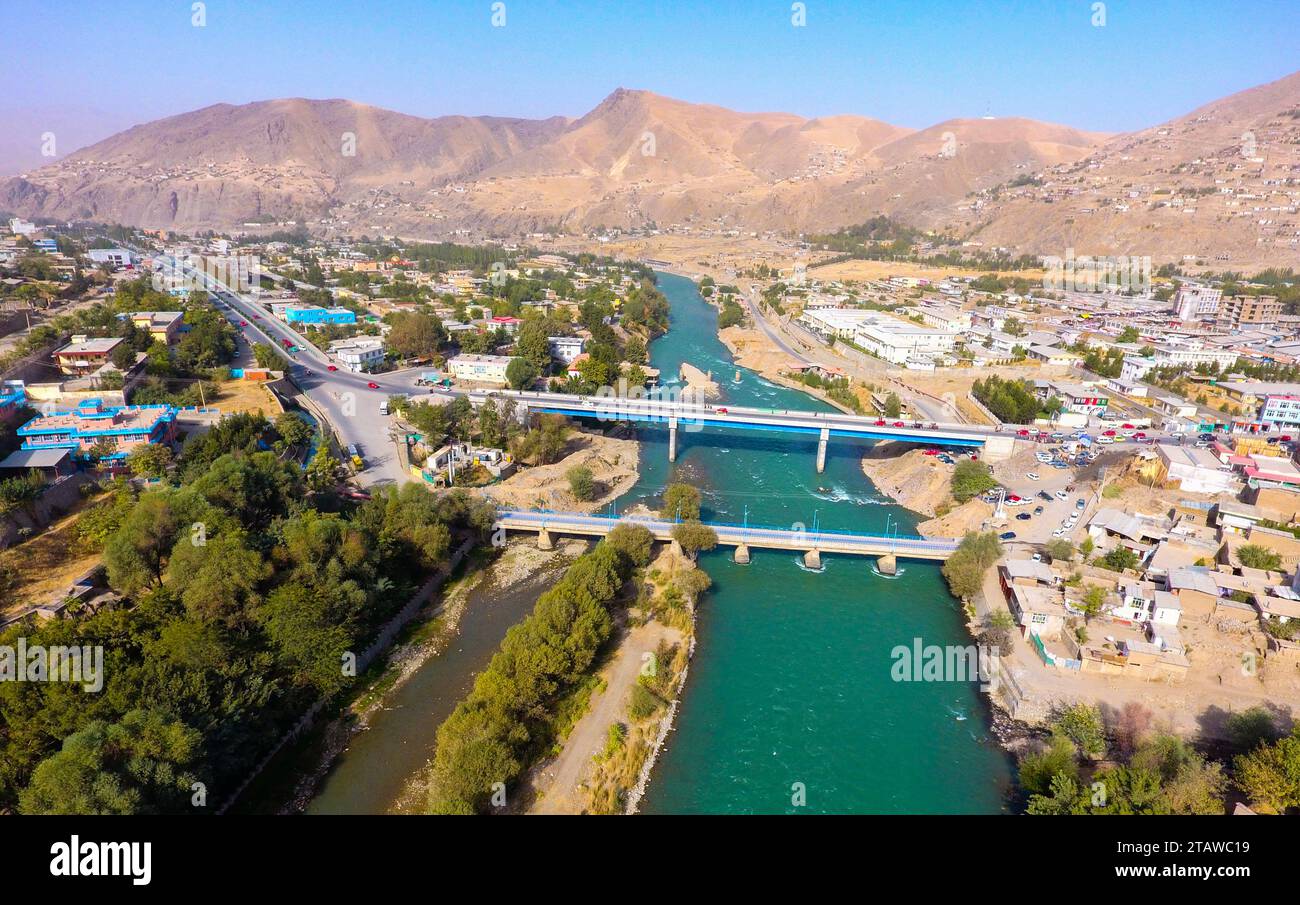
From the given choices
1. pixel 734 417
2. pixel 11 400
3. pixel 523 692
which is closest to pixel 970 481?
pixel 734 417

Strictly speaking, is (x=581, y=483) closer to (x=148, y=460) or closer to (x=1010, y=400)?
(x=148, y=460)

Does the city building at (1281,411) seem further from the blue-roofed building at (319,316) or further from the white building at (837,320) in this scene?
the blue-roofed building at (319,316)

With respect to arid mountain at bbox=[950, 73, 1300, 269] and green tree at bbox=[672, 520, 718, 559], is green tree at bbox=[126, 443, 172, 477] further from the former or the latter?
arid mountain at bbox=[950, 73, 1300, 269]

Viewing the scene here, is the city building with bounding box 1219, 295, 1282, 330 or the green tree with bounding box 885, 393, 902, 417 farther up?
the city building with bounding box 1219, 295, 1282, 330

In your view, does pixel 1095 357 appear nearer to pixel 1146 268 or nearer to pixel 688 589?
pixel 688 589

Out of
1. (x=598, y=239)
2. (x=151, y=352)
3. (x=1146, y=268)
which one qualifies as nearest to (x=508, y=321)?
(x=151, y=352)

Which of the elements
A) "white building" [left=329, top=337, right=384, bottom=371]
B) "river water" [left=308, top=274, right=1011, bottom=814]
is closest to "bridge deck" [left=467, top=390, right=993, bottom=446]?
"river water" [left=308, top=274, right=1011, bottom=814]
